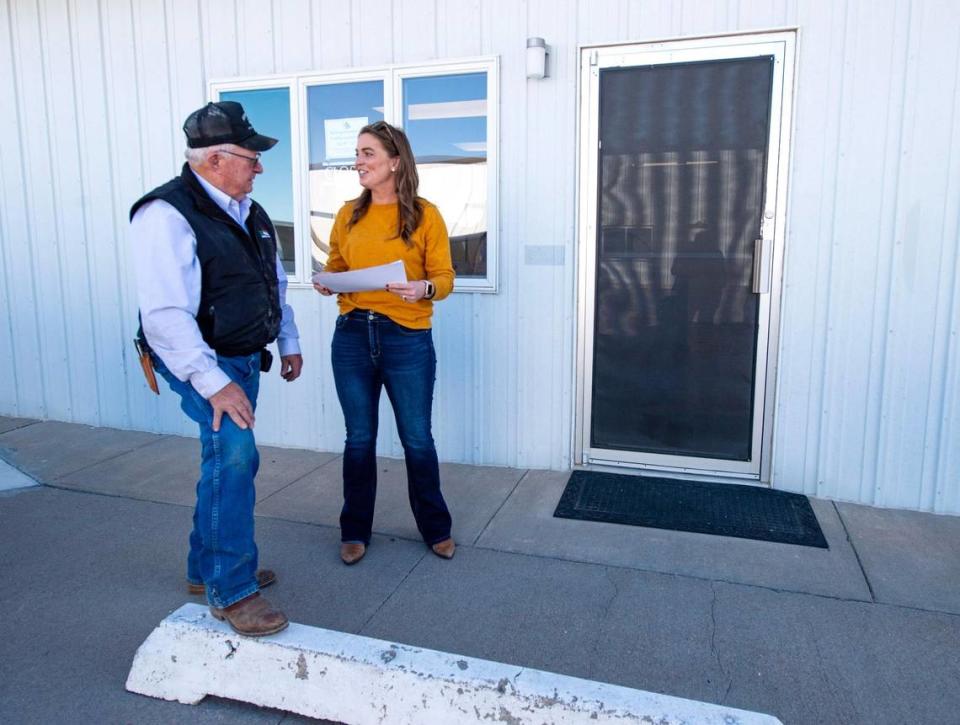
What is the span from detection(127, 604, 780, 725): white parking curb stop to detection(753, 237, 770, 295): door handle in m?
2.64

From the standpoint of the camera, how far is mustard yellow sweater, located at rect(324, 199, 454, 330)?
10.7 ft

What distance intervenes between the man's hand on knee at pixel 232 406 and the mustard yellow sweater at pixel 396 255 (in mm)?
873

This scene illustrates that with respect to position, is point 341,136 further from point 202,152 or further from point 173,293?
point 173,293

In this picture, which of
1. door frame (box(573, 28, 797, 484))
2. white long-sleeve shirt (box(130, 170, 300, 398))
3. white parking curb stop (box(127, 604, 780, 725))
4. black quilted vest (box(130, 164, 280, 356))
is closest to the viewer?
white parking curb stop (box(127, 604, 780, 725))

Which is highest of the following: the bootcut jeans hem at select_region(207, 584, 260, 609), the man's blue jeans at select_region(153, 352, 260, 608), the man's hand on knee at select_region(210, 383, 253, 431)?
the man's hand on knee at select_region(210, 383, 253, 431)

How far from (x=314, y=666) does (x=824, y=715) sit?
1.62m

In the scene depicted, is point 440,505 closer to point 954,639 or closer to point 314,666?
point 314,666

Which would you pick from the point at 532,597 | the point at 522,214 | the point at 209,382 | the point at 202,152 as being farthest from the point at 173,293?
the point at 522,214

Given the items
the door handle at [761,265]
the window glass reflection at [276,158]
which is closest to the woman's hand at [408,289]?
the door handle at [761,265]

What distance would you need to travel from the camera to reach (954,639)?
2818 mm

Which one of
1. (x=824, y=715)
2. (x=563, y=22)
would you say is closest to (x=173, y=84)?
(x=563, y=22)

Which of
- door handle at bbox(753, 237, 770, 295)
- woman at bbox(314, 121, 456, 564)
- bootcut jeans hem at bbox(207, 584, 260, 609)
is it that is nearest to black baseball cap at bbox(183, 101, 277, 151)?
woman at bbox(314, 121, 456, 564)

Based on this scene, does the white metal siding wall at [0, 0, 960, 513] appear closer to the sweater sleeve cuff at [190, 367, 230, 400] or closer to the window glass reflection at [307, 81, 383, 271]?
the window glass reflection at [307, 81, 383, 271]

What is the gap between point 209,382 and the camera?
247cm
